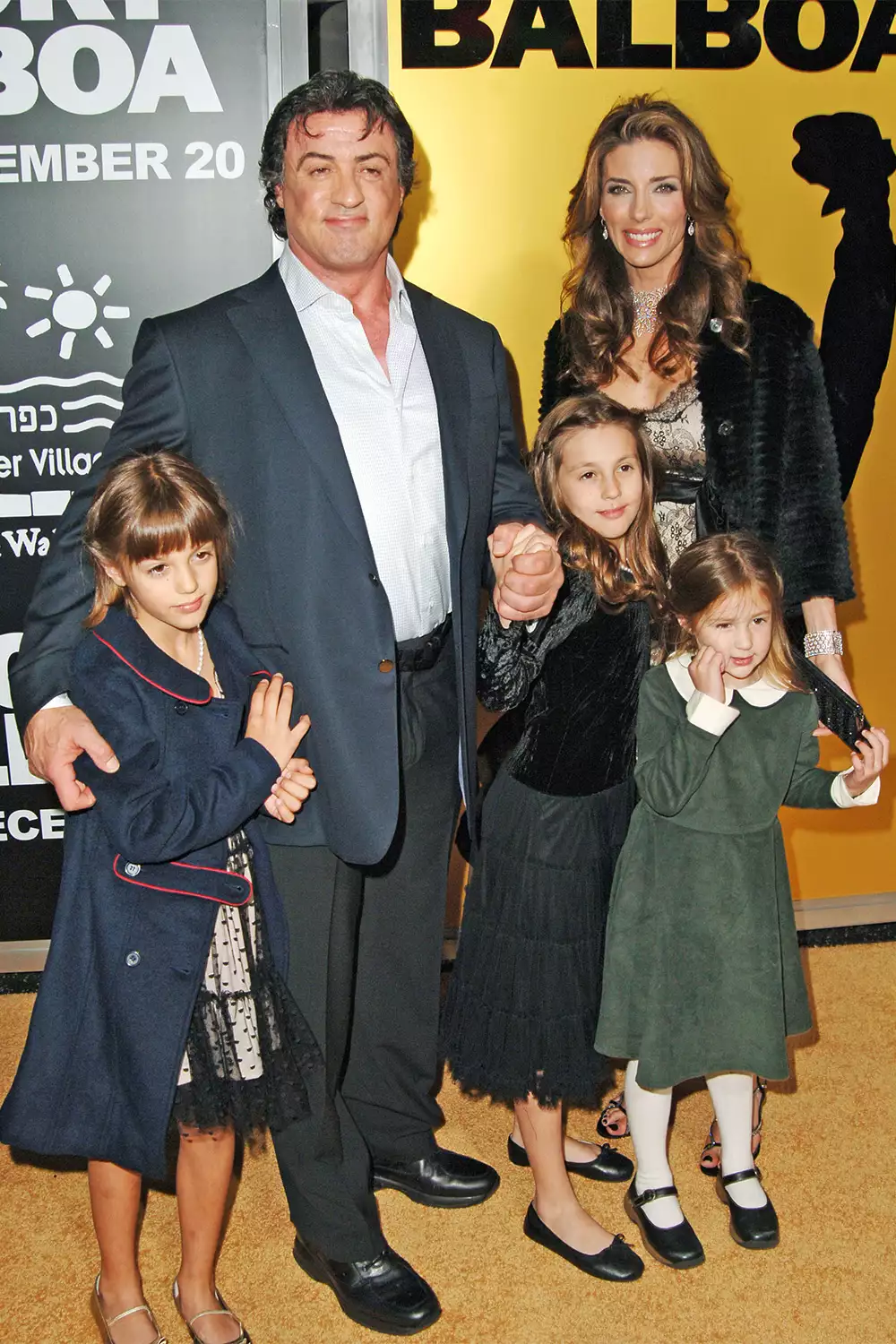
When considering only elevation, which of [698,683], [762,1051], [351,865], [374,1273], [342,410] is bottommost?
[374,1273]

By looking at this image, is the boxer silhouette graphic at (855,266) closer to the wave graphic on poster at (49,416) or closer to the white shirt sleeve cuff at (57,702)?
the wave graphic on poster at (49,416)

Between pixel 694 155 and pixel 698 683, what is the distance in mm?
987

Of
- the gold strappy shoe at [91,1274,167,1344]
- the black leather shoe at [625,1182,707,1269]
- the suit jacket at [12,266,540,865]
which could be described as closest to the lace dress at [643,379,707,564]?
the suit jacket at [12,266,540,865]

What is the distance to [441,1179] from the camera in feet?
8.39

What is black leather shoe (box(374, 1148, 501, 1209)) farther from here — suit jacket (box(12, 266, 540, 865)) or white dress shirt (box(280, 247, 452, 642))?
white dress shirt (box(280, 247, 452, 642))

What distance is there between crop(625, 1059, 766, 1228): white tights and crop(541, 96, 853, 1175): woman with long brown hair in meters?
0.78

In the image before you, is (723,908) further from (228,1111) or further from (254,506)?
(254,506)

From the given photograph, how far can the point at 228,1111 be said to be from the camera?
201 centimetres

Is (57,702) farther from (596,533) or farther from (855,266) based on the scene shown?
(855,266)

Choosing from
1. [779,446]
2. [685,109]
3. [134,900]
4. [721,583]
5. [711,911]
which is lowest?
[711,911]

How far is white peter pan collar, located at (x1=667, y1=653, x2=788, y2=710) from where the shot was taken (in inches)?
87.5

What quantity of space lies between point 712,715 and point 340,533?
68cm

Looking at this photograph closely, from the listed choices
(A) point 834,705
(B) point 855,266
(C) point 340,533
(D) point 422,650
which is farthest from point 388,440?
(B) point 855,266

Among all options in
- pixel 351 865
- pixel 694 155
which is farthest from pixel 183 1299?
pixel 694 155
